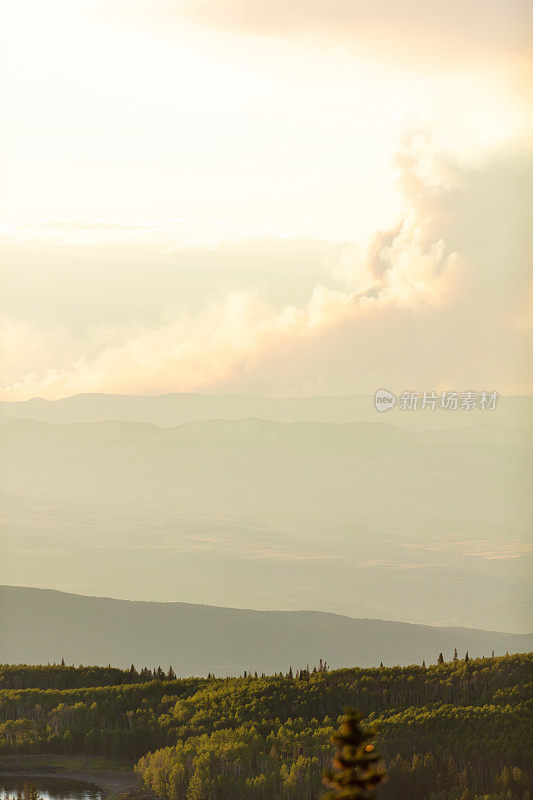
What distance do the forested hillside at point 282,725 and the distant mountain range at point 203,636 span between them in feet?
26.2

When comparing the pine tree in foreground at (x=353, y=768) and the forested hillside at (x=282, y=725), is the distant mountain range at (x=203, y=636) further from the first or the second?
the pine tree in foreground at (x=353, y=768)

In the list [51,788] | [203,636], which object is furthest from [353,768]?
[203,636]

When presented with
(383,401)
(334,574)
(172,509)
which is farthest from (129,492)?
(383,401)

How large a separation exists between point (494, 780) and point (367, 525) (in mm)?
16260

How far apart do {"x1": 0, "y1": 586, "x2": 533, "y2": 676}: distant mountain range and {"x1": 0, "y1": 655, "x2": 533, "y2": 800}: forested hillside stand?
8.00 meters

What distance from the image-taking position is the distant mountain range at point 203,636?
27.0 m

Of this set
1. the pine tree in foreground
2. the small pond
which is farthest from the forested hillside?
the pine tree in foreground

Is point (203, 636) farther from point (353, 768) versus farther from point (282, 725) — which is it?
point (353, 768)

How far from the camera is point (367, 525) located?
30.2 metres

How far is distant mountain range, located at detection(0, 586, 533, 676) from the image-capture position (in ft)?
88.6

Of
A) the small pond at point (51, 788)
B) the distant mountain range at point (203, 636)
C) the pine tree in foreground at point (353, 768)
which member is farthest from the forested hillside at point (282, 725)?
the pine tree in foreground at point (353, 768)

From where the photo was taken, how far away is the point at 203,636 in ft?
93.7

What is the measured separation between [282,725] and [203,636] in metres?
12.9

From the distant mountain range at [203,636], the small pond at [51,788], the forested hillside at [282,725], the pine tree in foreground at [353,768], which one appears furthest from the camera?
the distant mountain range at [203,636]
